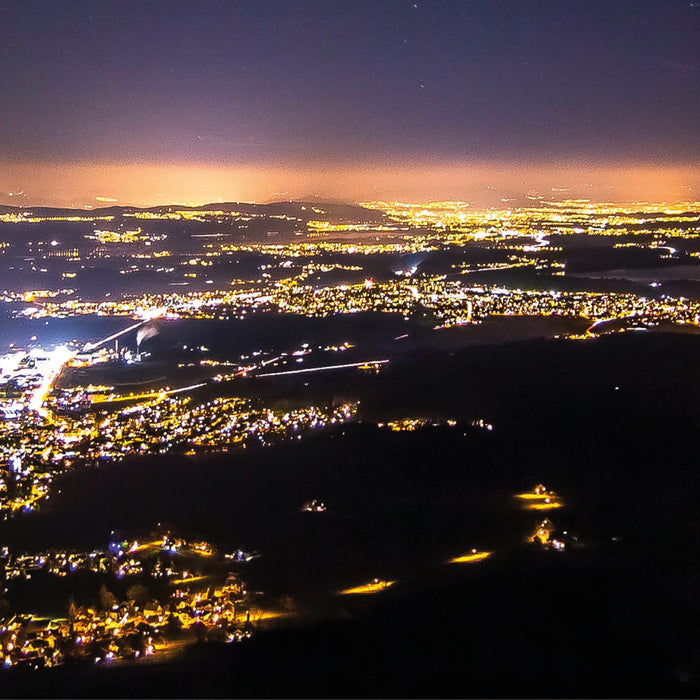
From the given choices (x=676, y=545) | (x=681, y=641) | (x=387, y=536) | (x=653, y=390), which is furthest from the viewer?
(x=653, y=390)

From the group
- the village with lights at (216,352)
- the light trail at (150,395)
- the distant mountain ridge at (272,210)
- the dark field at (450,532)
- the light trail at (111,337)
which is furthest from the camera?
the distant mountain ridge at (272,210)

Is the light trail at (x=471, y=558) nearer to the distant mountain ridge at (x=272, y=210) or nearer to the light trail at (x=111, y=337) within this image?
the light trail at (x=111, y=337)

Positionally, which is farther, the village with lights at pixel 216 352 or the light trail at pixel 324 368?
the light trail at pixel 324 368

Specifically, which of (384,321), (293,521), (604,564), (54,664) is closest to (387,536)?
(293,521)

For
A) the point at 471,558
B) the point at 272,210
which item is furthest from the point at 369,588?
the point at 272,210

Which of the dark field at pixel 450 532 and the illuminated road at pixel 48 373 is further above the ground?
the illuminated road at pixel 48 373

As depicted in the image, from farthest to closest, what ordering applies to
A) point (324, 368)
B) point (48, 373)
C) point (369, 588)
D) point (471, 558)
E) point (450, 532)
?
point (48, 373) → point (324, 368) → point (450, 532) → point (471, 558) → point (369, 588)

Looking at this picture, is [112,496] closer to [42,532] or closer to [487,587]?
[42,532]

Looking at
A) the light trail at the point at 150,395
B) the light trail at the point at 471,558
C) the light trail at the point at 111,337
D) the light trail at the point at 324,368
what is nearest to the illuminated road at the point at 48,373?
the light trail at the point at 111,337

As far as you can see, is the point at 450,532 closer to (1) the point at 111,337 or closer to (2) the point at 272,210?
(1) the point at 111,337

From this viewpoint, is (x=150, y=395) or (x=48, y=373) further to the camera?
(x=48, y=373)

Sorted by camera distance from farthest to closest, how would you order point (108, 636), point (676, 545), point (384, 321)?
point (384, 321)
point (676, 545)
point (108, 636)
